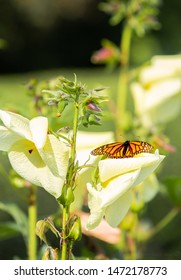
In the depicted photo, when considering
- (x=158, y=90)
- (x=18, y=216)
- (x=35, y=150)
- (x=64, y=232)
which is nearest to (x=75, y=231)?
(x=64, y=232)

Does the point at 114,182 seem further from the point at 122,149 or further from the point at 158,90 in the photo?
the point at 158,90

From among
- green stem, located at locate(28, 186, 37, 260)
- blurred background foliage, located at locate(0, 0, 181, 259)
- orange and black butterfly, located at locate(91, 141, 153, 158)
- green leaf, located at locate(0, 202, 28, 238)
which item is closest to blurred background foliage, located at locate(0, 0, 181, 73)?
blurred background foliage, located at locate(0, 0, 181, 259)

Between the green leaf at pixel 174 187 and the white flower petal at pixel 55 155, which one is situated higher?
the white flower petal at pixel 55 155

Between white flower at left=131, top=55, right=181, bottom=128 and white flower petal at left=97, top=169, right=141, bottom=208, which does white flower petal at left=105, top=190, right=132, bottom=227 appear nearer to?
white flower petal at left=97, top=169, right=141, bottom=208

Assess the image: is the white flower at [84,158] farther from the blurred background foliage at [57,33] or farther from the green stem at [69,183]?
the blurred background foliage at [57,33]

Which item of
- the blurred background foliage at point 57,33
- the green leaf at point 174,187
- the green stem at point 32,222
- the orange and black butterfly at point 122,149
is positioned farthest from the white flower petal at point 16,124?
the blurred background foliage at point 57,33

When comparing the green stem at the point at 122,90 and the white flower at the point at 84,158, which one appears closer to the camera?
the white flower at the point at 84,158
